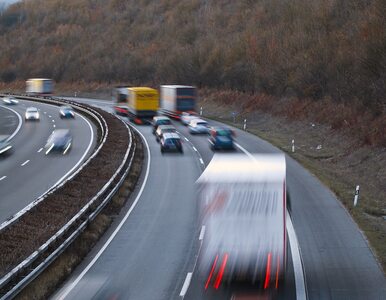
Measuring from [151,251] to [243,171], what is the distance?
509 centimetres

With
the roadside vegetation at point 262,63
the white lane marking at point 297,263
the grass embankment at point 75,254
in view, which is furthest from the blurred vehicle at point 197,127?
the white lane marking at point 297,263

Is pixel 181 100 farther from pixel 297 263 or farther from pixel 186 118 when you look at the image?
pixel 297 263

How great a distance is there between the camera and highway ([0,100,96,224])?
25.9m

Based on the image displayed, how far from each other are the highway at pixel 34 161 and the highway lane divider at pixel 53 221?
1826 millimetres

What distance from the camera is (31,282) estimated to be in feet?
47.6

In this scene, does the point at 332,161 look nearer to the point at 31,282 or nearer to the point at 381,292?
the point at 381,292

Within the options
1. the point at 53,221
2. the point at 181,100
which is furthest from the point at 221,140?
the point at 53,221

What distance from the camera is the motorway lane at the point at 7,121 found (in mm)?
56250

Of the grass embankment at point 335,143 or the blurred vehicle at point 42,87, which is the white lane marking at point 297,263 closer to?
the grass embankment at point 335,143

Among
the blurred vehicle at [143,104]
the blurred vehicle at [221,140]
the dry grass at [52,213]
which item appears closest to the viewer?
the dry grass at [52,213]

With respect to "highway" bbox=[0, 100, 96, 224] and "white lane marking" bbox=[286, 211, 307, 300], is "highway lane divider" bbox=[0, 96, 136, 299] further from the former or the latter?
"white lane marking" bbox=[286, 211, 307, 300]

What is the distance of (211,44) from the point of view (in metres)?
88.8

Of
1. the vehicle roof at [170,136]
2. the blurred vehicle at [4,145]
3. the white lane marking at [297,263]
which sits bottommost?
the blurred vehicle at [4,145]

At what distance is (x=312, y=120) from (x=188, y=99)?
14100 millimetres
